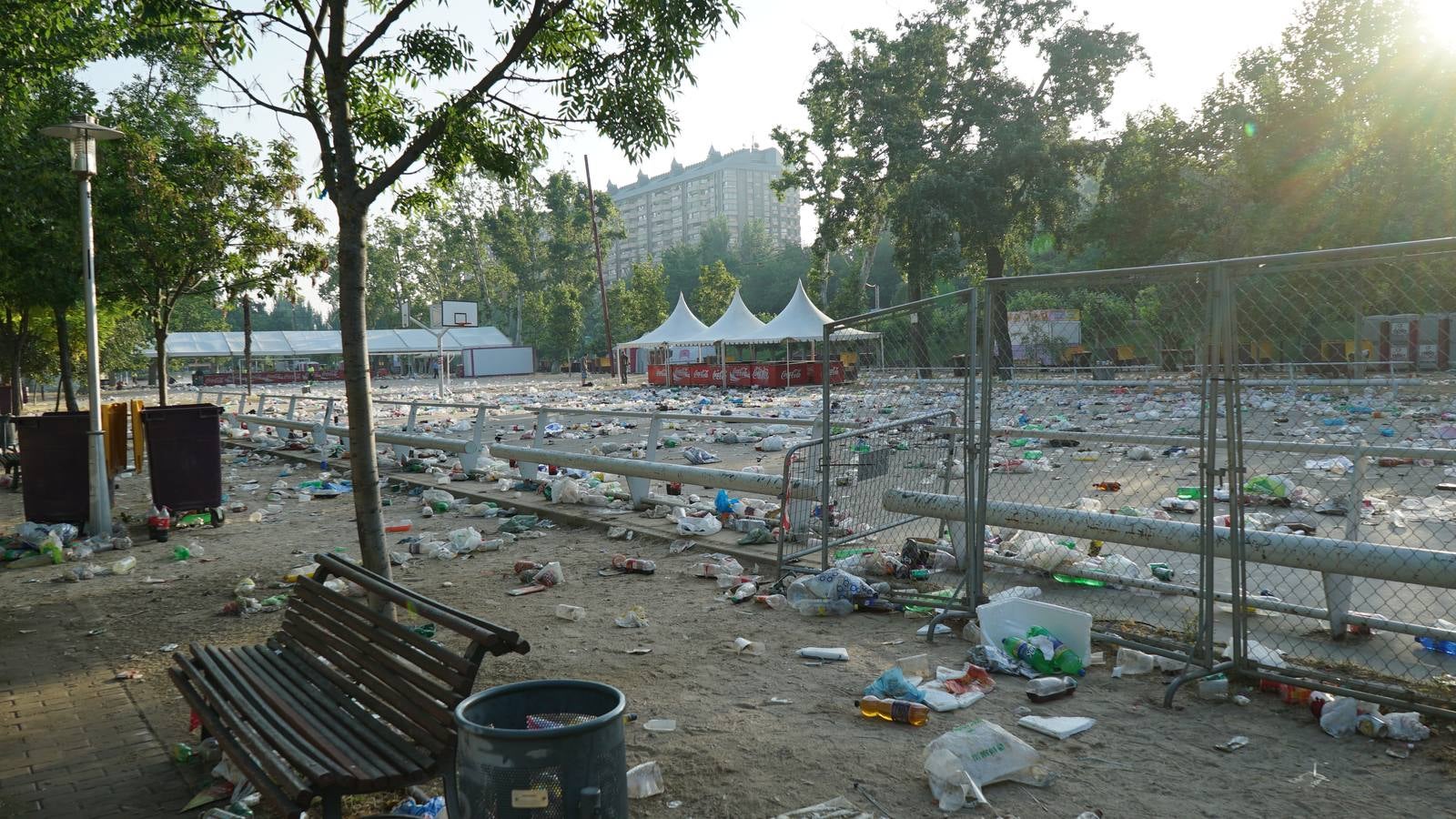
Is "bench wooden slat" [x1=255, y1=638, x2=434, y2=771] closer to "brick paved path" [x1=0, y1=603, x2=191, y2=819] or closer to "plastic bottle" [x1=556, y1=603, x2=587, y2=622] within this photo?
"brick paved path" [x1=0, y1=603, x2=191, y2=819]

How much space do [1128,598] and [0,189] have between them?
1500cm

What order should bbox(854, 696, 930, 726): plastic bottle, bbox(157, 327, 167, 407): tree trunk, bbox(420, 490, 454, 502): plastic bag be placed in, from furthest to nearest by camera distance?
bbox(157, 327, 167, 407): tree trunk → bbox(420, 490, 454, 502): plastic bag → bbox(854, 696, 930, 726): plastic bottle

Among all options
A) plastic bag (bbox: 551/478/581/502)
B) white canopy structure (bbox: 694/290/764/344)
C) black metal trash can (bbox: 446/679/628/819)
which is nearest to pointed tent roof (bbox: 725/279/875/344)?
white canopy structure (bbox: 694/290/764/344)

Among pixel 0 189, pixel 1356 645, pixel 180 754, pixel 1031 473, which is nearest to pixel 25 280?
pixel 0 189

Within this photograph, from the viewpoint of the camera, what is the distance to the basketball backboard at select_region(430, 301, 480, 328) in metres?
40.8

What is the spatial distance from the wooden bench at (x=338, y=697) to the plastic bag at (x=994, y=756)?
1.65 m

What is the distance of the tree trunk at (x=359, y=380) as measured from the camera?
511 cm

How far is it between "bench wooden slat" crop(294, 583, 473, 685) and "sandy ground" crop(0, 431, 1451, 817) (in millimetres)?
873

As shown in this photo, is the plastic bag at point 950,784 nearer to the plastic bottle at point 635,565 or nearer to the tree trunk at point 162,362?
the plastic bottle at point 635,565

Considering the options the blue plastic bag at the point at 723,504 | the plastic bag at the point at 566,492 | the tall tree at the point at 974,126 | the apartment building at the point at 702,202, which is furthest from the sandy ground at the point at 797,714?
the apartment building at the point at 702,202

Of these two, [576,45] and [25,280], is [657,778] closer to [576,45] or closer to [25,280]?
[576,45]

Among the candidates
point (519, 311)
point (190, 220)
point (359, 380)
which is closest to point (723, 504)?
point (359, 380)

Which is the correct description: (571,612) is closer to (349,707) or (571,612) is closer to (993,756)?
(349,707)

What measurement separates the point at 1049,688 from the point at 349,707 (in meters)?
2.96
